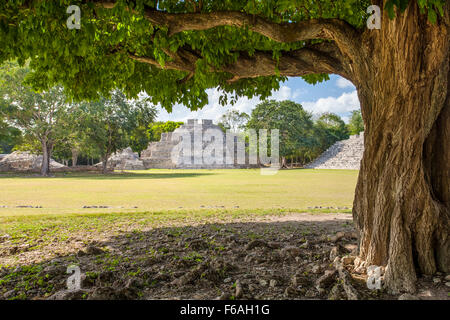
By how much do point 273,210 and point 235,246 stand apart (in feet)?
16.8

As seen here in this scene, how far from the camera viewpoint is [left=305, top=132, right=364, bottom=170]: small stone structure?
59.4 meters

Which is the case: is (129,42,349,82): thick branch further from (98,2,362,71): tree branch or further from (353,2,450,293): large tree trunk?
(353,2,450,293): large tree trunk

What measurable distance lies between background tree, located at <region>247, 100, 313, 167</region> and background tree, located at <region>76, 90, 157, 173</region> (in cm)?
2974

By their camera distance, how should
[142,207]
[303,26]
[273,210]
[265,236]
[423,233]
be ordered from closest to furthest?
[423,233], [303,26], [265,236], [273,210], [142,207]

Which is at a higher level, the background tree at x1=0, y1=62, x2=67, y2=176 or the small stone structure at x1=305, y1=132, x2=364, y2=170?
the background tree at x1=0, y1=62, x2=67, y2=176

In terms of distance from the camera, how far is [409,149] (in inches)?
155

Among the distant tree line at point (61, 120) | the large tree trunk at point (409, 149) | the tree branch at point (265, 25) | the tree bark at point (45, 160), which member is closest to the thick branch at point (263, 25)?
the tree branch at point (265, 25)

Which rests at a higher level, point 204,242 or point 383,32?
point 383,32

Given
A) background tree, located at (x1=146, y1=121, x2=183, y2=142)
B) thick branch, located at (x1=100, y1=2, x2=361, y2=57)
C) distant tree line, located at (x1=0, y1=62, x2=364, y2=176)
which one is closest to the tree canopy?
thick branch, located at (x1=100, y1=2, x2=361, y2=57)

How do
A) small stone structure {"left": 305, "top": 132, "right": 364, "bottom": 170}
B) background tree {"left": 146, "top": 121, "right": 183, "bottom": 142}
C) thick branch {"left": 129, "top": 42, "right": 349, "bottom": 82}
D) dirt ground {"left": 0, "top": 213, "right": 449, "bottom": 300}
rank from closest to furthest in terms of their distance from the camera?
dirt ground {"left": 0, "top": 213, "right": 449, "bottom": 300}, thick branch {"left": 129, "top": 42, "right": 349, "bottom": 82}, small stone structure {"left": 305, "top": 132, "right": 364, "bottom": 170}, background tree {"left": 146, "top": 121, "right": 183, "bottom": 142}
